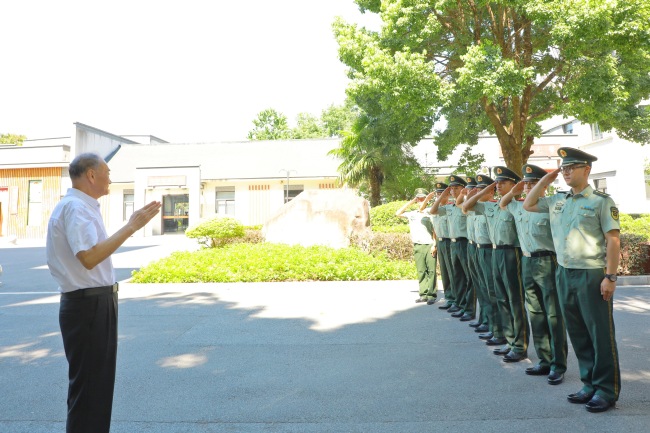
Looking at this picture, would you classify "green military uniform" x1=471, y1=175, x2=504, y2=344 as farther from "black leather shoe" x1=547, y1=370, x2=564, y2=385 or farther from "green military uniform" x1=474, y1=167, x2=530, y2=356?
"black leather shoe" x1=547, y1=370, x2=564, y2=385

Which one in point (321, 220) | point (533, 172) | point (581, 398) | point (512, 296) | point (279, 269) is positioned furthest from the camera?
point (321, 220)

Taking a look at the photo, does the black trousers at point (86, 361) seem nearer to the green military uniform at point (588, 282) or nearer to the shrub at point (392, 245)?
the green military uniform at point (588, 282)

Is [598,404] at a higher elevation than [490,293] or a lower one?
lower

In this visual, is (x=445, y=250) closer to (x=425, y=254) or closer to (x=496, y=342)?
(x=425, y=254)

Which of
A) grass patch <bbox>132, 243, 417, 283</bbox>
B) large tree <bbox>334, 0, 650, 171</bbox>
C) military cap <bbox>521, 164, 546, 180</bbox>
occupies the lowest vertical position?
grass patch <bbox>132, 243, 417, 283</bbox>

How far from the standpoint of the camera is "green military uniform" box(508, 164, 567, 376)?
4441 millimetres

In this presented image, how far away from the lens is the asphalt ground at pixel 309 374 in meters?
3.59

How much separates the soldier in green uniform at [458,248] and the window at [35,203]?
33699 mm

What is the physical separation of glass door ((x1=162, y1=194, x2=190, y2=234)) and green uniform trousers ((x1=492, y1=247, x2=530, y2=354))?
1137 inches

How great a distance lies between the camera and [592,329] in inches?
151

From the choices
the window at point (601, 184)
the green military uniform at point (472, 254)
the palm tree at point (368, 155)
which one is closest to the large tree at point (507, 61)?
the palm tree at point (368, 155)

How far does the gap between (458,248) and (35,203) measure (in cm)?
3454

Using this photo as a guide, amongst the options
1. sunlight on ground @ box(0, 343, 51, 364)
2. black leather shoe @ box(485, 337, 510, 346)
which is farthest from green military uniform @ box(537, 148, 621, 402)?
sunlight on ground @ box(0, 343, 51, 364)

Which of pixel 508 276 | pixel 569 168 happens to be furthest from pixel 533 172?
pixel 508 276
